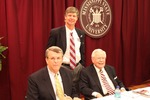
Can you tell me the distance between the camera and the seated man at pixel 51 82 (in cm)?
245

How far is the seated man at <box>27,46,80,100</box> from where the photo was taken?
2445 millimetres

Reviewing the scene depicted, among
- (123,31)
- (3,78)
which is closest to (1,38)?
(3,78)

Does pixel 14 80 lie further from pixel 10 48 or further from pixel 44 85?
pixel 44 85

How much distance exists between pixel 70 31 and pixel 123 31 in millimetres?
2386

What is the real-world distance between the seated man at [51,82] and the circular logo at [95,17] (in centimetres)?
251

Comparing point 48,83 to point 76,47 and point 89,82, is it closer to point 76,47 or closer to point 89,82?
point 89,82

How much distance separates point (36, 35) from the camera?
4.42 m

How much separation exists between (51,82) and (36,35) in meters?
2.03

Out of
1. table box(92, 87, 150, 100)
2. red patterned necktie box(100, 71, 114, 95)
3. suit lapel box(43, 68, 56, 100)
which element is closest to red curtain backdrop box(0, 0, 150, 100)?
red patterned necktie box(100, 71, 114, 95)

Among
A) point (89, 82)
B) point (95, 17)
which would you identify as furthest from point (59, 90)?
point (95, 17)

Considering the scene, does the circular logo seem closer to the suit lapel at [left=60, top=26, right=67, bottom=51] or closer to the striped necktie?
the suit lapel at [left=60, top=26, right=67, bottom=51]

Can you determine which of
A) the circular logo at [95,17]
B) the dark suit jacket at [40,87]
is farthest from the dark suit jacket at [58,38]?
the circular logo at [95,17]

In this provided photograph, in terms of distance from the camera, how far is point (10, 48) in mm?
4168

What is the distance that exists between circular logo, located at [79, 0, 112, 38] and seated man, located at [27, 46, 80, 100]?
8.25ft
